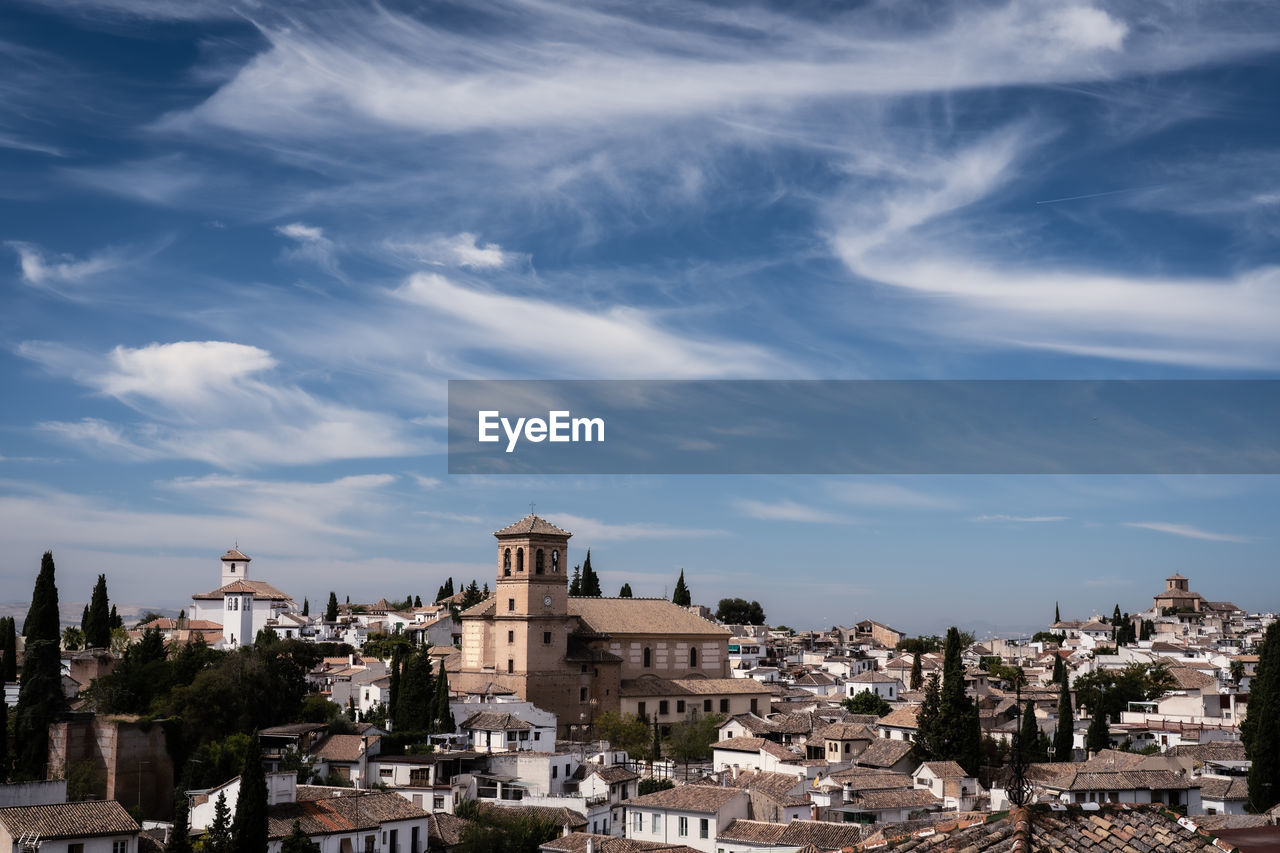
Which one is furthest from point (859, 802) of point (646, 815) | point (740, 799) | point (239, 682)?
point (239, 682)

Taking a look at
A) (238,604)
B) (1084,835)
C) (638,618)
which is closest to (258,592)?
(238,604)

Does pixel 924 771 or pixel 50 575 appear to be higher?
pixel 50 575

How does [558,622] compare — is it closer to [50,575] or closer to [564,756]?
[564,756]

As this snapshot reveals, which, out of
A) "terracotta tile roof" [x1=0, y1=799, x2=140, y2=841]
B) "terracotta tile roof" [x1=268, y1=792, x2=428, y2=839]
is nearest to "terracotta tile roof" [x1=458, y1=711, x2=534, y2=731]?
"terracotta tile roof" [x1=268, y1=792, x2=428, y2=839]

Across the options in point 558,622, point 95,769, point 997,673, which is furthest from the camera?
point 997,673

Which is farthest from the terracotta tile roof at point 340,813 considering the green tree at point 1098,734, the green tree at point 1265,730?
the green tree at point 1098,734

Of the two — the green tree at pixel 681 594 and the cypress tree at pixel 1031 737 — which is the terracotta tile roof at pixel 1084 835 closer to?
the cypress tree at pixel 1031 737

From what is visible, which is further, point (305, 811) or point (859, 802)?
point (859, 802)
